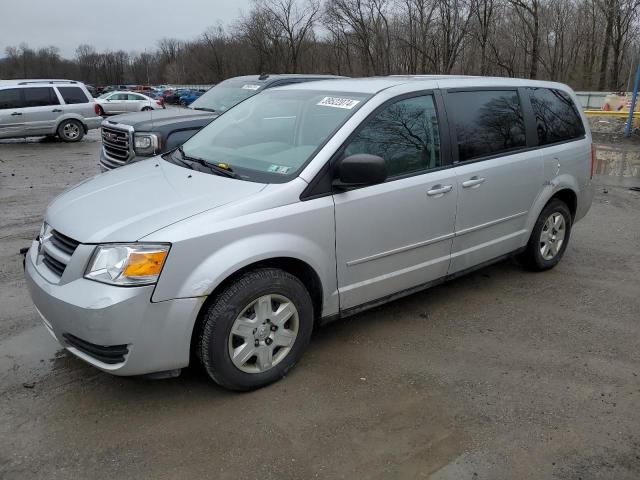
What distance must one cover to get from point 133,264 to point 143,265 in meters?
0.05

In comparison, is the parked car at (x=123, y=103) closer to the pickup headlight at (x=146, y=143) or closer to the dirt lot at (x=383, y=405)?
the pickup headlight at (x=146, y=143)

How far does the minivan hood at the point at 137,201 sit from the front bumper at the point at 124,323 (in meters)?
0.29

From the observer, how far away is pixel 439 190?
388 cm

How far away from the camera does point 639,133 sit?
57.3 feet

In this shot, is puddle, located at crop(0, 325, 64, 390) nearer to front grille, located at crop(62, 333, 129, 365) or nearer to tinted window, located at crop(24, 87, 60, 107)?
front grille, located at crop(62, 333, 129, 365)

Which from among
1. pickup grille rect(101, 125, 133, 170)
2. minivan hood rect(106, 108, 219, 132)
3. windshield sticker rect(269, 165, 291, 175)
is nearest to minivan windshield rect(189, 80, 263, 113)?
minivan hood rect(106, 108, 219, 132)

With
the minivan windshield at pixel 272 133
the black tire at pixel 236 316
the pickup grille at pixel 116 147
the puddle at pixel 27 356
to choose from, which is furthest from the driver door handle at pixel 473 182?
the pickup grille at pixel 116 147

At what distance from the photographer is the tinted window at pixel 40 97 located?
16109 millimetres

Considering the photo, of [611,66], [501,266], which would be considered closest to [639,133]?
[501,266]

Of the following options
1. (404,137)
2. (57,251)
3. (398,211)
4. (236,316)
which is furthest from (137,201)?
(404,137)

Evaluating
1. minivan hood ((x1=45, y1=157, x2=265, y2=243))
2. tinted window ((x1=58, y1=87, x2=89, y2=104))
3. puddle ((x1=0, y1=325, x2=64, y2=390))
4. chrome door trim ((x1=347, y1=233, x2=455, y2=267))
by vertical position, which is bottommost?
puddle ((x1=0, y1=325, x2=64, y2=390))

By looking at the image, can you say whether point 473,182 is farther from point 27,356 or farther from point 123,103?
point 123,103

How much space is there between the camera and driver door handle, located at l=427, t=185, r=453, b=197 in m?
3.84

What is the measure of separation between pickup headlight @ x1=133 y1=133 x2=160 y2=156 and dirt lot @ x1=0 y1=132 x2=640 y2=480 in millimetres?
3071
